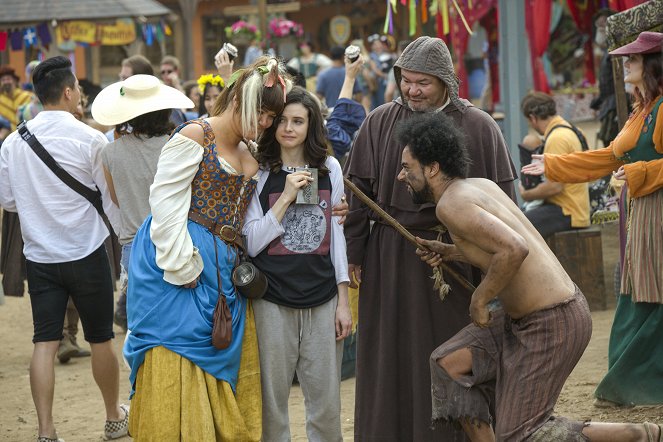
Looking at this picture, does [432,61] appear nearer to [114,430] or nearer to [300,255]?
[300,255]

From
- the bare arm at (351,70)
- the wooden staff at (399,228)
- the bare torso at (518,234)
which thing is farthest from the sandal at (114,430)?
the bare torso at (518,234)

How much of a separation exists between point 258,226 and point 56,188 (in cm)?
162

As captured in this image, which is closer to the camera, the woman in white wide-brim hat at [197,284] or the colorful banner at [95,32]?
the woman in white wide-brim hat at [197,284]

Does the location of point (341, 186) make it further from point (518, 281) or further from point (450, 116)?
point (518, 281)

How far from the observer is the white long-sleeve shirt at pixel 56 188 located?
553cm

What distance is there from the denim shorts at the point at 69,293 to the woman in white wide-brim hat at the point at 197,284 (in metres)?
1.20

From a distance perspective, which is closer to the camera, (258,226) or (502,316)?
(502,316)

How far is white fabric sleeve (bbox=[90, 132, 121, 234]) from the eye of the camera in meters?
5.57

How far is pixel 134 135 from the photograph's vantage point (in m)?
5.57

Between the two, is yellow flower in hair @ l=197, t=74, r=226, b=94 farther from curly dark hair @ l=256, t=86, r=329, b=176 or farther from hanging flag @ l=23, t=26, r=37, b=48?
hanging flag @ l=23, t=26, r=37, b=48

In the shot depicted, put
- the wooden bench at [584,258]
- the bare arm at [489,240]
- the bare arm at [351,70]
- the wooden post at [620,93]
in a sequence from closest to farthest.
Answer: the bare arm at [489,240], the bare arm at [351,70], the wooden post at [620,93], the wooden bench at [584,258]

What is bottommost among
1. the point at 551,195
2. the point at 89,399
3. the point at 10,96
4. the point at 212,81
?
the point at 89,399

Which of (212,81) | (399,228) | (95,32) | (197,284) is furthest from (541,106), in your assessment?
(95,32)

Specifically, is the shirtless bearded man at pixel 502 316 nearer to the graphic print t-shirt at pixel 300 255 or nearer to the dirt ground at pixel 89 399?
the graphic print t-shirt at pixel 300 255
